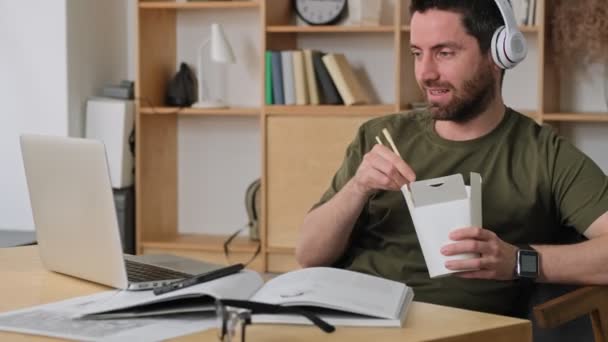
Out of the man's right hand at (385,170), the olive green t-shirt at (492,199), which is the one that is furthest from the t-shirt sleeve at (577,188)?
the man's right hand at (385,170)

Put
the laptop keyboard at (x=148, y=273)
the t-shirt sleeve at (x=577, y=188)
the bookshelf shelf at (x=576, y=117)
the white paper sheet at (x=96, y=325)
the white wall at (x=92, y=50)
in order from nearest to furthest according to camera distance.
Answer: the white paper sheet at (x=96, y=325), the laptop keyboard at (x=148, y=273), the t-shirt sleeve at (x=577, y=188), the bookshelf shelf at (x=576, y=117), the white wall at (x=92, y=50)

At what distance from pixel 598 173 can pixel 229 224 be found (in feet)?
9.13

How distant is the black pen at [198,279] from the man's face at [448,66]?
0.69 meters

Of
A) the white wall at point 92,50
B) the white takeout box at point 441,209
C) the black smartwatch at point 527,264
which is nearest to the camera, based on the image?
the white takeout box at point 441,209

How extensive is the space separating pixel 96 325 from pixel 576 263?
0.97 meters

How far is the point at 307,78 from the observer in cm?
441

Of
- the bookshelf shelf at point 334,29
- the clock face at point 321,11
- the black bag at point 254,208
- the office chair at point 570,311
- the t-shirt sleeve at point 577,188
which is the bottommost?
the black bag at point 254,208

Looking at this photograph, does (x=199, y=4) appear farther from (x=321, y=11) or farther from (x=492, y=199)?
(x=492, y=199)

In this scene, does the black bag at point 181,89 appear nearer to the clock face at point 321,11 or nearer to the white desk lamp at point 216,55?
the white desk lamp at point 216,55

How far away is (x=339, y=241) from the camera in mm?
2324

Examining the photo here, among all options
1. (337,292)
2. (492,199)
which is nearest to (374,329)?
(337,292)

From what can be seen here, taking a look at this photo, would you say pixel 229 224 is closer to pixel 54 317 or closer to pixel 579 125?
pixel 579 125

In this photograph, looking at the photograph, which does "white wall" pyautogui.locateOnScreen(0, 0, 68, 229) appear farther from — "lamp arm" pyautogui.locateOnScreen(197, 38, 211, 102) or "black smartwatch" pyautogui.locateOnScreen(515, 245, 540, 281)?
"black smartwatch" pyautogui.locateOnScreen(515, 245, 540, 281)

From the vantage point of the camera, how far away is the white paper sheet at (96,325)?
156 centimetres
